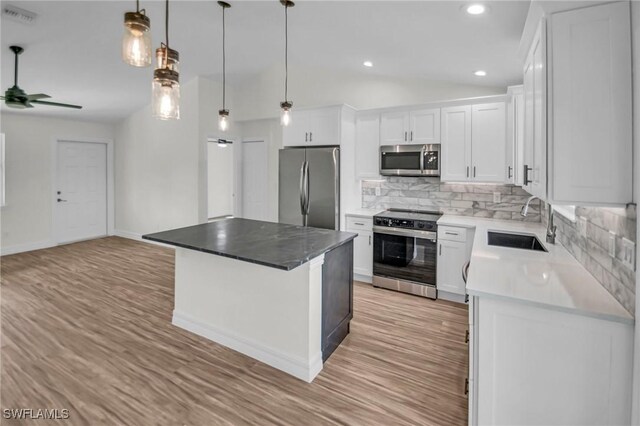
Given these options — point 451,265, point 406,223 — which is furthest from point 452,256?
point 406,223

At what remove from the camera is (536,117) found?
1903 mm

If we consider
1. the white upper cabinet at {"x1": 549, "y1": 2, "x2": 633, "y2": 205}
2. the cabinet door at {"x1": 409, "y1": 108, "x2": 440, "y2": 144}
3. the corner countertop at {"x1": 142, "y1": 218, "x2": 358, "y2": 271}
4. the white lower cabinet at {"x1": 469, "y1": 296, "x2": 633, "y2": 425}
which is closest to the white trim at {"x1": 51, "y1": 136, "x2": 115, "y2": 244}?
the corner countertop at {"x1": 142, "y1": 218, "x2": 358, "y2": 271}

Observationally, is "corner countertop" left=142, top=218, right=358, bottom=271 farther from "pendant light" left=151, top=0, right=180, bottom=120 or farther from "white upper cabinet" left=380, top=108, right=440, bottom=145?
"white upper cabinet" left=380, top=108, right=440, bottom=145

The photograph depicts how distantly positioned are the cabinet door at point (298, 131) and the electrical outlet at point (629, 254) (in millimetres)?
3762

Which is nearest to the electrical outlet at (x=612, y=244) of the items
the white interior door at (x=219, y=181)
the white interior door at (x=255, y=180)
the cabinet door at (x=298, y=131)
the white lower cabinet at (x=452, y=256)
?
the white lower cabinet at (x=452, y=256)

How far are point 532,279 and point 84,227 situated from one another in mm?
8185

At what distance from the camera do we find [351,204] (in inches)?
185

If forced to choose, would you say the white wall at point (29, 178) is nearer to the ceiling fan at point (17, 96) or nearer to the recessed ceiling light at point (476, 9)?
the ceiling fan at point (17, 96)

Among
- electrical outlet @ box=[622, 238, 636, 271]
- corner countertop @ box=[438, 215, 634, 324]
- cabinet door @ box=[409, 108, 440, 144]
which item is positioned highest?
cabinet door @ box=[409, 108, 440, 144]

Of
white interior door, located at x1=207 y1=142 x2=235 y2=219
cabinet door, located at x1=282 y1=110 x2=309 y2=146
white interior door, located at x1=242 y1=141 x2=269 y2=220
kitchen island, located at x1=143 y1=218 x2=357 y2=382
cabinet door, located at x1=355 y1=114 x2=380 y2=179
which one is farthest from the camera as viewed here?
white interior door, located at x1=207 y1=142 x2=235 y2=219

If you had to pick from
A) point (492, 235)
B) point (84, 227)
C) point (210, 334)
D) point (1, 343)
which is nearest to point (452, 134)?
point (492, 235)

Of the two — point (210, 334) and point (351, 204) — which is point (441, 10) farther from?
point (210, 334)

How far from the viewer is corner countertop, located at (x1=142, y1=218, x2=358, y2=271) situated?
222 centimetres

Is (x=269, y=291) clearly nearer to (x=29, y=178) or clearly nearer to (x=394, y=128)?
(x=394, y=128)
